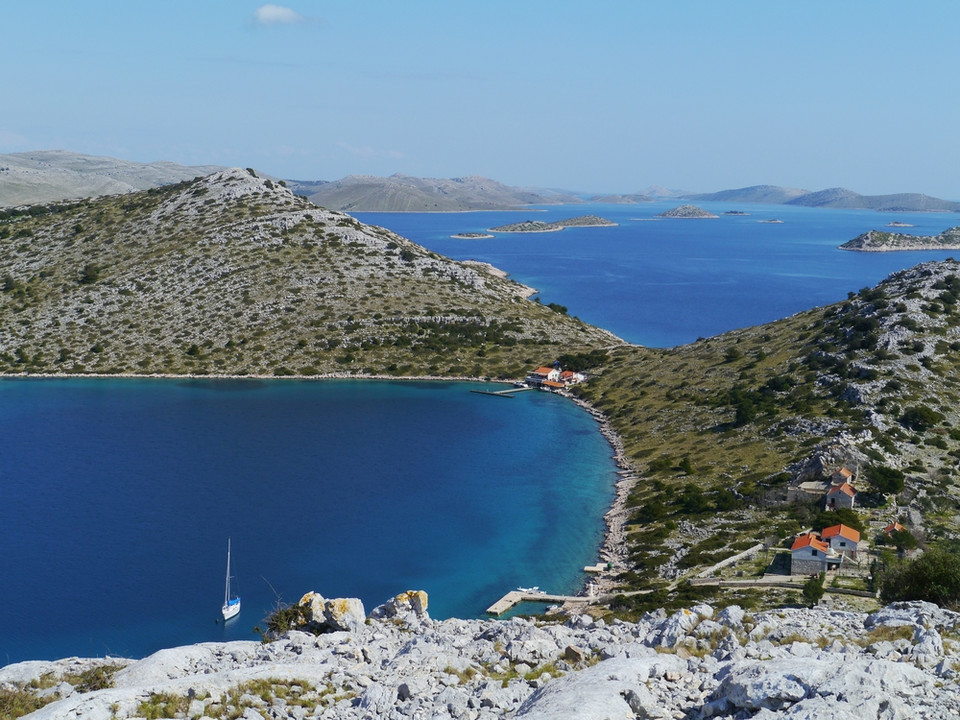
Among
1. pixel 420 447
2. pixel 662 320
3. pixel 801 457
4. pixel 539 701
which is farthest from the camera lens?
pixel 662 320

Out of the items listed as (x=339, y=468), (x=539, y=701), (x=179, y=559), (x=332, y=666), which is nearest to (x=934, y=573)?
(x=539, y=701)

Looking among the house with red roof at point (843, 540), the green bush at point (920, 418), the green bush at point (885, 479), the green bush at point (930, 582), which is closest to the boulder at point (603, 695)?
the green bush at point (930, 582)

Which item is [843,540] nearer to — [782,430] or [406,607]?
[406,607]

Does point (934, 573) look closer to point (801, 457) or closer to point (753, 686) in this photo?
point (753, 686)

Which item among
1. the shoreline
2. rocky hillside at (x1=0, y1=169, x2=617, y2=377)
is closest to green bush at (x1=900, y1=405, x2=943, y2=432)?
the shoreline

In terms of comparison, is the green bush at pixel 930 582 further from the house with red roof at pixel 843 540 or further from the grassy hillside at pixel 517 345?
the grassy hillside at pixel 517 345

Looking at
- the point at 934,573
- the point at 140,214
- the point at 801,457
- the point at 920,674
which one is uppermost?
the point at 140,214
